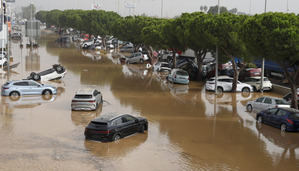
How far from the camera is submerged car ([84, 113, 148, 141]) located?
61.0ft

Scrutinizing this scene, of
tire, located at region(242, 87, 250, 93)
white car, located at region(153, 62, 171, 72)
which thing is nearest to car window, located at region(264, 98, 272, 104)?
tire, located at region(242, 87, 250, 93)

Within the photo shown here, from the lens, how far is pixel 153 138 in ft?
65.0

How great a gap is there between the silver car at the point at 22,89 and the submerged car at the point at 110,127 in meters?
12.7

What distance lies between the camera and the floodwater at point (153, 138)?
16141mm

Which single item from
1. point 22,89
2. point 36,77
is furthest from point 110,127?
point 36,77

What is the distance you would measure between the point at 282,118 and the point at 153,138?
692cm

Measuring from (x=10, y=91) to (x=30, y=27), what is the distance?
4392cm

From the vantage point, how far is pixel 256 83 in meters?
36.8

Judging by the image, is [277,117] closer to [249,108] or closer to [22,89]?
[249,108]

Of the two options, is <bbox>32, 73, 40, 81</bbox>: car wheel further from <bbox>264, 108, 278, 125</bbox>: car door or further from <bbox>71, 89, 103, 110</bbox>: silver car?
<bbox>264, 108, 278, 125</bbox>: car door

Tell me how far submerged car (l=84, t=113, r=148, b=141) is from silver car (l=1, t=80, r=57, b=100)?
12.7 meters

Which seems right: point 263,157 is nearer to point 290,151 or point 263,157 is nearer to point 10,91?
point 290,151

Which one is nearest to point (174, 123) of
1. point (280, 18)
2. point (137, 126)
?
point (137, 126)

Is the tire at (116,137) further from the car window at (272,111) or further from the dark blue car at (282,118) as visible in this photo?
the car window at (272,111)
